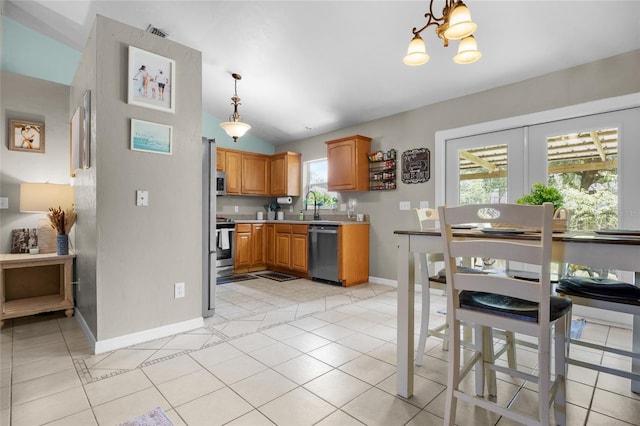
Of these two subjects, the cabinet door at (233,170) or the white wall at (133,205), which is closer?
the white wall at (133,205)

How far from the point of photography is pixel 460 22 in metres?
1.70

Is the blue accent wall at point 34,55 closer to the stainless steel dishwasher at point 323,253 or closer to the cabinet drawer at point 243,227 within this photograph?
the cabinet drawer at point 243,227

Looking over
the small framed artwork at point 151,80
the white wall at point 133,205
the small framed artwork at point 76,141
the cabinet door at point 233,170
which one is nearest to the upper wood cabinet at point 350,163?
the cabinet door at point 233,170

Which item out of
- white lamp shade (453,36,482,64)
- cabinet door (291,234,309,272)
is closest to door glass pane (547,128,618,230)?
white lamp shade (453,36,482,64)

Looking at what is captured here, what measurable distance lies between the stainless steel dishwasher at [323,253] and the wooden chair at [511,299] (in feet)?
9.60

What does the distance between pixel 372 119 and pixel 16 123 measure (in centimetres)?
418

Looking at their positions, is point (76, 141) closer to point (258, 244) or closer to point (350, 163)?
point (258, 244)

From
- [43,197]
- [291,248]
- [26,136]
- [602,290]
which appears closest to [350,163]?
[291,248]

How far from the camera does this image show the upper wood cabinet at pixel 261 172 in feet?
18.4

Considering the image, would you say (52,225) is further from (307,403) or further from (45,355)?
(307,403)

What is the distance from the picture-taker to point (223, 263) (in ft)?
16.1

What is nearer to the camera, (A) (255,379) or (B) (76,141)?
→ (A) (255,379)

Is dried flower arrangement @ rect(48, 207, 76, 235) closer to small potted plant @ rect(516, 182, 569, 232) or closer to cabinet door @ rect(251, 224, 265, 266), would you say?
cabinet door @ rect(251, 224, 265, 266)

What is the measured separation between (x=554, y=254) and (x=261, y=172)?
526cm
